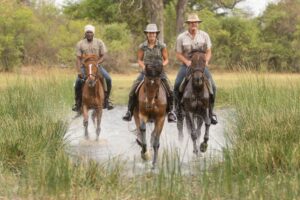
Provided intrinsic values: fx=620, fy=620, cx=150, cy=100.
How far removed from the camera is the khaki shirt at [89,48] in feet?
47.7

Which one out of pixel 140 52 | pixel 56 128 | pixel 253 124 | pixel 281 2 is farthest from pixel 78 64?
pixel 281 2

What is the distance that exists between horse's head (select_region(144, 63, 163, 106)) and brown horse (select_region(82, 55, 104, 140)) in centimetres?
321

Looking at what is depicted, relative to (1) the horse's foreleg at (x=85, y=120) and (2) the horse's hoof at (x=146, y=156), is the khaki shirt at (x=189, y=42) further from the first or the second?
(1) the horse's foreleg at (x=85, y=120)

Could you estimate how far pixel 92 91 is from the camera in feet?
47.5

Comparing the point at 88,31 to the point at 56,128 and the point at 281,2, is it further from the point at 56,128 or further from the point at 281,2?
the point at 281,2

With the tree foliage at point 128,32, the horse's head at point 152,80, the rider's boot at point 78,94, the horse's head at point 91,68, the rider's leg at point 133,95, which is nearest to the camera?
the horse's head at point 152,80

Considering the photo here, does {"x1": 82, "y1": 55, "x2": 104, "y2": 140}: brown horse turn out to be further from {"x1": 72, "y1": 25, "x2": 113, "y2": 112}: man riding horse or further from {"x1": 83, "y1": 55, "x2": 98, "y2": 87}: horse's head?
{"x1": 72, "y1": 25, "x2": 113, "y2": 112}: man riding horse

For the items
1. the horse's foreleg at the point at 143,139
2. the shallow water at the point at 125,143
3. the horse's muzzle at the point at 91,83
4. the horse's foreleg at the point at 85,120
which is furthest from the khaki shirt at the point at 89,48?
the horse's foreleg at the point at 143,139

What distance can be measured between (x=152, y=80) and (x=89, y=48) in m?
4.12

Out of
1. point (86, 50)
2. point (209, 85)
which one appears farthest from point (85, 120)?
point (209, 85)

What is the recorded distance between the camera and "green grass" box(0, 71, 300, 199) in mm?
7602

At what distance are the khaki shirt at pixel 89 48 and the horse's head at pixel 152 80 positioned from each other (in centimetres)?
379

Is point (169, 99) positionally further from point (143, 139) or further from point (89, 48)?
point (89, 48)

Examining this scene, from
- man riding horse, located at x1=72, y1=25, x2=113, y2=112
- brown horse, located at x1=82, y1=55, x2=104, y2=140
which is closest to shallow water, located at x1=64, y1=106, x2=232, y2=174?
brown horse, located at x1=82, y1=55, x2=104, y2=140
